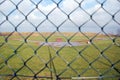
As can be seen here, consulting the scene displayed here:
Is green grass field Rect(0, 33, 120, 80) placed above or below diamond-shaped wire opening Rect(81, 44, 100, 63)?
below

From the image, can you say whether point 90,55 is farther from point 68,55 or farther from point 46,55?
point 46,55

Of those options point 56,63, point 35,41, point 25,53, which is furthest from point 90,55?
point 35,41

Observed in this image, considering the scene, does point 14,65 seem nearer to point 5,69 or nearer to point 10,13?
point 5,69

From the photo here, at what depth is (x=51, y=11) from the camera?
1.91 metres

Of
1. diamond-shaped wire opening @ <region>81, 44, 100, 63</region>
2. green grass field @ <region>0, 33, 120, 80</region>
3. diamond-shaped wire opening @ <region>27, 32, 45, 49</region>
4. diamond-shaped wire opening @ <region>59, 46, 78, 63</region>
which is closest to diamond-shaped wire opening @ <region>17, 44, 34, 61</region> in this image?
green grass field @ <region>0, 33, 120, 80</region>

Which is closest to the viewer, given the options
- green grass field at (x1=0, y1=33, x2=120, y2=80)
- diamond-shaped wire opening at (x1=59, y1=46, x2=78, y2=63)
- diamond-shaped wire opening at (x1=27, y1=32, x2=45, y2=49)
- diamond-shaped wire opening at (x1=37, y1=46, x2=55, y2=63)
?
green grass field at (x1=0, y1=33, x2=120, y2=80)

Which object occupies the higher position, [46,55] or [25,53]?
[25,53]

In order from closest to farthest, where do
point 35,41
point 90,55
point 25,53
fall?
1. point 90,55
2. point 25,53
3. point 35,41

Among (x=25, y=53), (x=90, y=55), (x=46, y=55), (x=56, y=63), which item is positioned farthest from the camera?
(x=25, y=53)

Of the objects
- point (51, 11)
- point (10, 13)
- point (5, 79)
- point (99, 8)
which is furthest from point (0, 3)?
point (5, 79)

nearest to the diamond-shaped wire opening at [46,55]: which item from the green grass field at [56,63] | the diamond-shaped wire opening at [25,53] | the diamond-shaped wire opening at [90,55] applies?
the green grass field at [56,63]

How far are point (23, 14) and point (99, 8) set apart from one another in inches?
22.5

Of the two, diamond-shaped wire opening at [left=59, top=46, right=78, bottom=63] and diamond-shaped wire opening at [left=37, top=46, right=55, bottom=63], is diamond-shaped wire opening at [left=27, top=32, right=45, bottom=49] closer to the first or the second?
diamond-shaped wire opening at [left=37, top=46, right=55, bottom=63]

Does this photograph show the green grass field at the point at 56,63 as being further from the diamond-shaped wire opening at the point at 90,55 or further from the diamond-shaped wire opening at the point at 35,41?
the diamond-shaped wire opening at the point at 35,41
